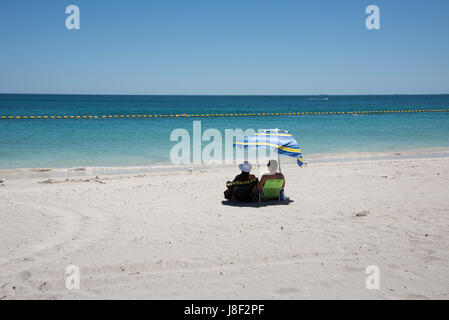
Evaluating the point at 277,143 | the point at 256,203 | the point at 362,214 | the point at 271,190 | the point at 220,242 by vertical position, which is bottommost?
the point at 220,242

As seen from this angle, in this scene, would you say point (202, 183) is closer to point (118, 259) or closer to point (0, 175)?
point (118, 259)

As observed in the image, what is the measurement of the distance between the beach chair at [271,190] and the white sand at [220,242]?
32 cm

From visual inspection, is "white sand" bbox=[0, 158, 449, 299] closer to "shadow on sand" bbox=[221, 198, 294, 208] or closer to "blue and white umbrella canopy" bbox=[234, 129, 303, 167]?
"shadow on sand" bbox=[221, 198, 294, 208]

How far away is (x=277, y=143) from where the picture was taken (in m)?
7.40

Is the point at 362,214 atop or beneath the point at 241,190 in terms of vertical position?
beneath

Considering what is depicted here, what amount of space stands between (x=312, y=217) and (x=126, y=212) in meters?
3.15

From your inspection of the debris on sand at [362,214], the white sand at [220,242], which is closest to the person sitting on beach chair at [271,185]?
the white sand at [220,242]

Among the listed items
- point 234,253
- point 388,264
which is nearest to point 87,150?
point 234,253

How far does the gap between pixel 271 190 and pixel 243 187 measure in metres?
0.57

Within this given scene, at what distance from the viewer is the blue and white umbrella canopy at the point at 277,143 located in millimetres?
7359

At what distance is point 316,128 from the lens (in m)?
26.2

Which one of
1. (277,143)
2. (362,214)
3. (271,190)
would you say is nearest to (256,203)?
(271,190)

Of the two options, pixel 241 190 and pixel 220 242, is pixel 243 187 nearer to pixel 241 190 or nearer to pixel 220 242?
pixel 241 190

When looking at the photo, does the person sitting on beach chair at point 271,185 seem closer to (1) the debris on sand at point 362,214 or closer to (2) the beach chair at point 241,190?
(2) the beach chair at point 241,190
